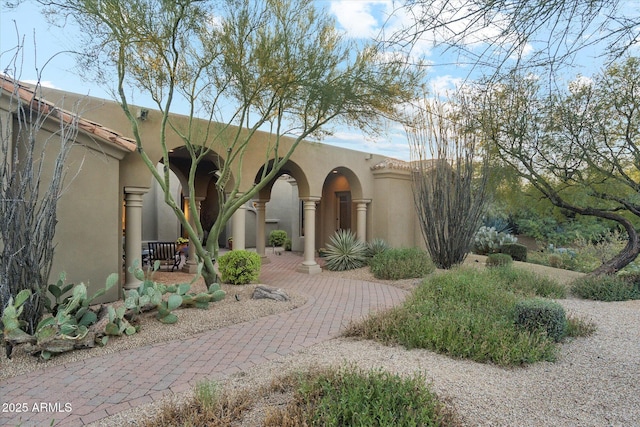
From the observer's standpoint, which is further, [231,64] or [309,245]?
[309,245]

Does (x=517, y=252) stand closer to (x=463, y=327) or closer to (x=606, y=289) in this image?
(x=606, y=289)

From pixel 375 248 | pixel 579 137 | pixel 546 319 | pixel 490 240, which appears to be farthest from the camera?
pixel 490 240

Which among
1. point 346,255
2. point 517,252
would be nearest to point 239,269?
point 346,255

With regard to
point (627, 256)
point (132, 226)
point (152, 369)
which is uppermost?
point (132, 226)

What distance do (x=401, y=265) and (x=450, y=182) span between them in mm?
3001

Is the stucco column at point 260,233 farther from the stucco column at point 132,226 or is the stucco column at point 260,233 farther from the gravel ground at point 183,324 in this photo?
the stucco column at point 132,226

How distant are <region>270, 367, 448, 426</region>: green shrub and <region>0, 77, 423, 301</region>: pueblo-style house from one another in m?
4.62

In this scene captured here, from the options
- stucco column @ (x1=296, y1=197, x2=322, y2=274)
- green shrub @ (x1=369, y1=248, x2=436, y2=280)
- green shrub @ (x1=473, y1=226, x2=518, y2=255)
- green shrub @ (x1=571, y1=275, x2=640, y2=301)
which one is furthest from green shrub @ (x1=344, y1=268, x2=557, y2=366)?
green shrub @ (x1=473, y1=226, x2=518, y2=255)

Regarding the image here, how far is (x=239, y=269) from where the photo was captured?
8.17 m

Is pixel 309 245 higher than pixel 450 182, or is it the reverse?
pixel 450 182

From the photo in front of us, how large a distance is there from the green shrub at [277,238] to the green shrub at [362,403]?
54.1 ft

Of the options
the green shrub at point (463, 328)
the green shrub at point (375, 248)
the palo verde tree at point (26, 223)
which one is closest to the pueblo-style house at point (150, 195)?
the palo verde tree at point (26, 223)

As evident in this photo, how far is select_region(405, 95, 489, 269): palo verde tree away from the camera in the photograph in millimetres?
10578

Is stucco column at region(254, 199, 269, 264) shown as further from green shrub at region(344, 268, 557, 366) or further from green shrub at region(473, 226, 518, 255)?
green shrub at region(473, 226, 518, 255)
